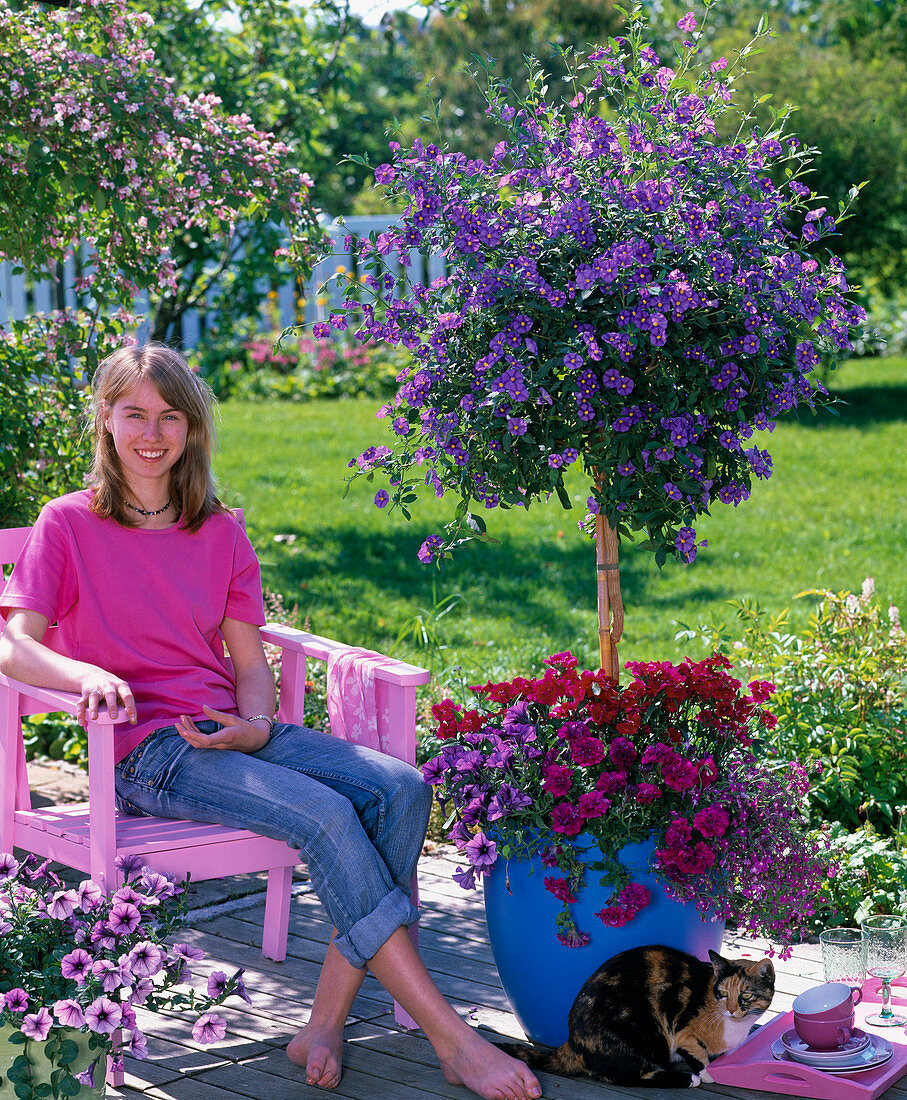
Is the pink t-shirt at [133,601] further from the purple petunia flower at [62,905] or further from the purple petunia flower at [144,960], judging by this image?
the purple petunia flower at [144,960]

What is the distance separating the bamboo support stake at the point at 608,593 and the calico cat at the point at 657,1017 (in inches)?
21.2

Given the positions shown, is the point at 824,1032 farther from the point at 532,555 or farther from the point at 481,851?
the point at 532,555

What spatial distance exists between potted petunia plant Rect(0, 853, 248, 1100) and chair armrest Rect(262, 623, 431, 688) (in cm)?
60

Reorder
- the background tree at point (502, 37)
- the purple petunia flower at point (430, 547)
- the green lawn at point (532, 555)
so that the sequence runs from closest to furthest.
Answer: the purple petunia flower at point (430, 547) → the green lawn at point (532, 555) → the background tree at point (502, 37)

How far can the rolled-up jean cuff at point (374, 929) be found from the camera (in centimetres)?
224

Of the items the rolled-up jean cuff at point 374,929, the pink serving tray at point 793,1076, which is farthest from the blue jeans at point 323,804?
the pink serving tray at point 793,1076

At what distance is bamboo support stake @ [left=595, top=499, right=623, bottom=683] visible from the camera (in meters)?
2.52

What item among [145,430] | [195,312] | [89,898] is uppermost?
[195,312]

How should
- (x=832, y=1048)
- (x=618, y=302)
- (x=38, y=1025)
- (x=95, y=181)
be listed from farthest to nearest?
(x=95, y=181), (x=832, y=1048), (x=618, y=302), (x=38, y=1025)

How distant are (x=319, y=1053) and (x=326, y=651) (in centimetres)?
80

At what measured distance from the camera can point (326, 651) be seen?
2738 mm

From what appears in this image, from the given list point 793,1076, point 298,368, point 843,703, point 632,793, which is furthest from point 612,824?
point 298,368

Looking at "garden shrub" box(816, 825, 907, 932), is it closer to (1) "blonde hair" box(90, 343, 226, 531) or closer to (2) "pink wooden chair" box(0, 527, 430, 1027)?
(2) "pink wooden chair" box(0, 527, 430, 1027)

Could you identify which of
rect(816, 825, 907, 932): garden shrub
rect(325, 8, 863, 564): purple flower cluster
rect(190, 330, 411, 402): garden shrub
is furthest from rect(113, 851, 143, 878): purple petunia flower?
rect(190, 330, 411, 402): garden shrub
